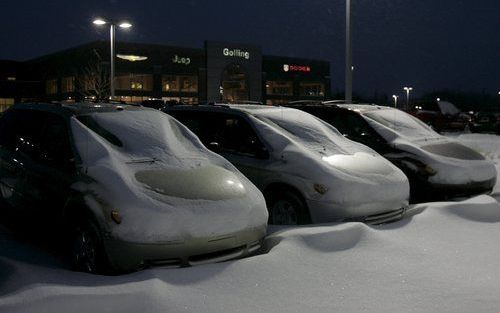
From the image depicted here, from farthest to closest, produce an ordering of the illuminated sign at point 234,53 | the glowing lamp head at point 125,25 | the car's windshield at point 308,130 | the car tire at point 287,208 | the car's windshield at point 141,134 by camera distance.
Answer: the illuminated sign at point 234,53
the glowing lamp head at point 125,25
the car's windshield at point 308,130
the car tire at point 287,208
the car's windshield at point 141,134

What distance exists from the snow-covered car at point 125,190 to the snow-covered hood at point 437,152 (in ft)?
12.3

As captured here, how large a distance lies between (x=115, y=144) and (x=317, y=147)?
8.95ft

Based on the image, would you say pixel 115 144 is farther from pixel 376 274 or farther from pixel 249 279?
pixel 376 274

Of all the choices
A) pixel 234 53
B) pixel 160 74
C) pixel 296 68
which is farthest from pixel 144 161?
pixel 296 68

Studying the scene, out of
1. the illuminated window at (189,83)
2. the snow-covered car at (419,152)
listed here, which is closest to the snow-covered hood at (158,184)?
the snow-covered car at (419,152)

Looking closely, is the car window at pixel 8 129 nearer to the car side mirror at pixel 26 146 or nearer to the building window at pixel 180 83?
the car side mirror at pixel 26 146

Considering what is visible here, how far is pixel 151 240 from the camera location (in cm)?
464

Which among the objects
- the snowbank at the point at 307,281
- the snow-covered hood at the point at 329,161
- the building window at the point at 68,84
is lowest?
the snowbank at the point at 307,281

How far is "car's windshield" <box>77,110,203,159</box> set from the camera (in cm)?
570

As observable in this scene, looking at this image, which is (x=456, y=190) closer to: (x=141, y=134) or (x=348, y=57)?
(x=141, y=134)

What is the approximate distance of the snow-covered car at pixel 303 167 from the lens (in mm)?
6465

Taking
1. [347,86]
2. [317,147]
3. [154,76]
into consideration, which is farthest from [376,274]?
[154,76]

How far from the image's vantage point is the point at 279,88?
268ft

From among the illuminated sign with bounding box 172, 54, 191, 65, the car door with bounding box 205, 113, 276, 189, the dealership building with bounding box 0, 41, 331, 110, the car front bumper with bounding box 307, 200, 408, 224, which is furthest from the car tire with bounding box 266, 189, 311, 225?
the illuminated sign with bounding box 172, 54, 191, 65
